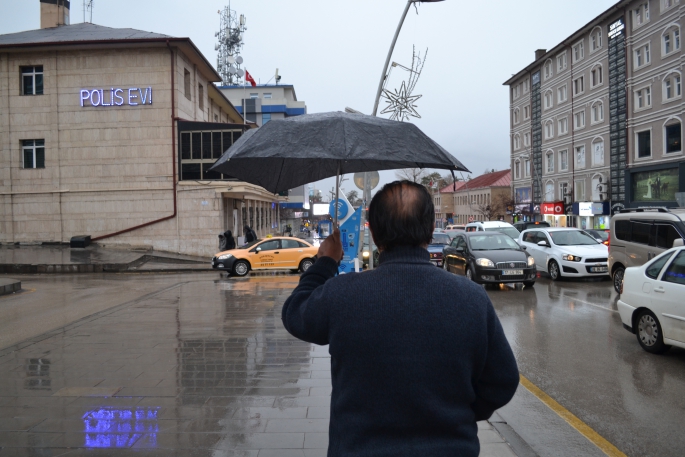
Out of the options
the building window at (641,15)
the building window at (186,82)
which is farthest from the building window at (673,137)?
the building window at (186,82)

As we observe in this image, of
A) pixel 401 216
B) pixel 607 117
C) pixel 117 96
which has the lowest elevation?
pixel 401 216

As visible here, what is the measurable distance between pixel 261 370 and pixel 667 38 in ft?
134

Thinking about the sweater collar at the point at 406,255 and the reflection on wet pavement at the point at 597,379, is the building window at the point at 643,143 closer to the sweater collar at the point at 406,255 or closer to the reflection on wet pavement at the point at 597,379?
the reflection on wet pavement at the point at 597,379

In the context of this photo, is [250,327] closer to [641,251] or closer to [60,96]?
[641,251]

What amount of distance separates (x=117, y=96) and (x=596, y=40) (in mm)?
37571

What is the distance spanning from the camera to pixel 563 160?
176 ft

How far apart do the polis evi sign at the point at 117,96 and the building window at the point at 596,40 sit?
3573cm

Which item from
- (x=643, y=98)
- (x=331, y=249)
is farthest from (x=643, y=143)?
(x=331, y=249)

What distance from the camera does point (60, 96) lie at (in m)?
28.9

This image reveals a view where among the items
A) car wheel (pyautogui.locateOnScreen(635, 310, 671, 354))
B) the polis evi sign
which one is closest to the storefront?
the polis evi sign

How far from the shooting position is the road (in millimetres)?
4664

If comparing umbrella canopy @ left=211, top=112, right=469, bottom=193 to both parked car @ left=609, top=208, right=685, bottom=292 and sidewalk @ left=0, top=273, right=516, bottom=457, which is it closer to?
sidewalk @ left=0, top=273, right=516, bottom=457

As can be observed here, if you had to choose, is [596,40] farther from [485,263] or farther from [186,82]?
[485,263]

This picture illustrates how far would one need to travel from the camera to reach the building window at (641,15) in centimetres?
3977
